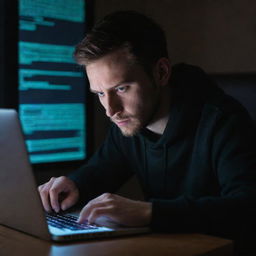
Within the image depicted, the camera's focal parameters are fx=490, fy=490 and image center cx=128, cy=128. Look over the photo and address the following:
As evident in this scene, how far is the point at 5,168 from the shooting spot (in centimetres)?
102

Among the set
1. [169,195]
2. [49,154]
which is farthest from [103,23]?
[49,154]

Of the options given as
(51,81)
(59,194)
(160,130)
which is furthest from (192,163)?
(51,81)

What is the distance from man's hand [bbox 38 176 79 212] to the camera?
1.31 meters

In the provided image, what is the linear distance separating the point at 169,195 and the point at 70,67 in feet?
3.80

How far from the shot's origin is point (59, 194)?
53.9 inches

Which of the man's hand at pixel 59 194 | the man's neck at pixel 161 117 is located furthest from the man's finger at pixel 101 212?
the man's neck at pixel 161 117

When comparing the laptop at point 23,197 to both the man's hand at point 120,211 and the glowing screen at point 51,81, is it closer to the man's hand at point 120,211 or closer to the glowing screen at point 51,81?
the man's hand at point 120,211

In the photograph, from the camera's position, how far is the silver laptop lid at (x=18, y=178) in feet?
3.24

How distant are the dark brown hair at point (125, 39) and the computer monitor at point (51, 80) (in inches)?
34.9

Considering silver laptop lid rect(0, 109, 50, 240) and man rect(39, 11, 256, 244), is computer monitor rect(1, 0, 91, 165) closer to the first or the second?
man rect(39, 11, 256, 244)

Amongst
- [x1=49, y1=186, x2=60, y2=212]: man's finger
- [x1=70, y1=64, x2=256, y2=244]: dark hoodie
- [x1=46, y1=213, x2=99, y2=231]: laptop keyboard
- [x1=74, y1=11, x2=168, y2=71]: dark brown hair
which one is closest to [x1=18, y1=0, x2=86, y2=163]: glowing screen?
[x1=70, y1=64, x2=256, y2=244]: dark hoodie

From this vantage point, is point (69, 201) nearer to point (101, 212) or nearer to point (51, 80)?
point (101, 212)

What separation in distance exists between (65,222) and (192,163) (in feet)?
1.59

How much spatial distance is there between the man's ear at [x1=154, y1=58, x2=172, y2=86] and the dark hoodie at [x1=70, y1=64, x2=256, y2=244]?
42 millimetres
